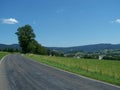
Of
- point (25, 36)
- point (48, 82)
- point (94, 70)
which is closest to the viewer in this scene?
point (48, 82)

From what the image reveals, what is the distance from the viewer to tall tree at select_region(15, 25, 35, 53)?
126 m

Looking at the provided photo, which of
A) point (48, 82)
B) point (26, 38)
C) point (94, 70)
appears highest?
point (26, 38)

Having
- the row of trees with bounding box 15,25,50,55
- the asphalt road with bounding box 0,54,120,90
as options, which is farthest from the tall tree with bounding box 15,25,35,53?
the asphalt road with bounding box 0,54,120,90

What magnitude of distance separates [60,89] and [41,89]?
0.84 meters

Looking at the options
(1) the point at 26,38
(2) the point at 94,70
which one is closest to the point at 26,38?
(1) the point at 26,38

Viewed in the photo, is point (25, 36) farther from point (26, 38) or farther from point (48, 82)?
point (48, 82)

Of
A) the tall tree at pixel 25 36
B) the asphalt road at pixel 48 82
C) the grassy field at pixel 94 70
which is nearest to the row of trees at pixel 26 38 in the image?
the tall tree at pixel 25 36

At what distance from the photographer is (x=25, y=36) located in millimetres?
126562

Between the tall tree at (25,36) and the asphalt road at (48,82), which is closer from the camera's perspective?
the asphalt road at (48,82)

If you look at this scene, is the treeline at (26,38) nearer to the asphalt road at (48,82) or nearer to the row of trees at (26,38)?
the row of trees at (26,38)

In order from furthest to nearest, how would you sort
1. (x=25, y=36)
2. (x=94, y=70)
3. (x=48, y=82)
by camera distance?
(x=25, y=36), (x=94, y=70), (x=48, y=82)

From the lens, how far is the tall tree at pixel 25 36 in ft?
414

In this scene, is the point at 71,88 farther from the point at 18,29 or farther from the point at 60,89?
the point at 18,29

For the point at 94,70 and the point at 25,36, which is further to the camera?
the point at 25,36
